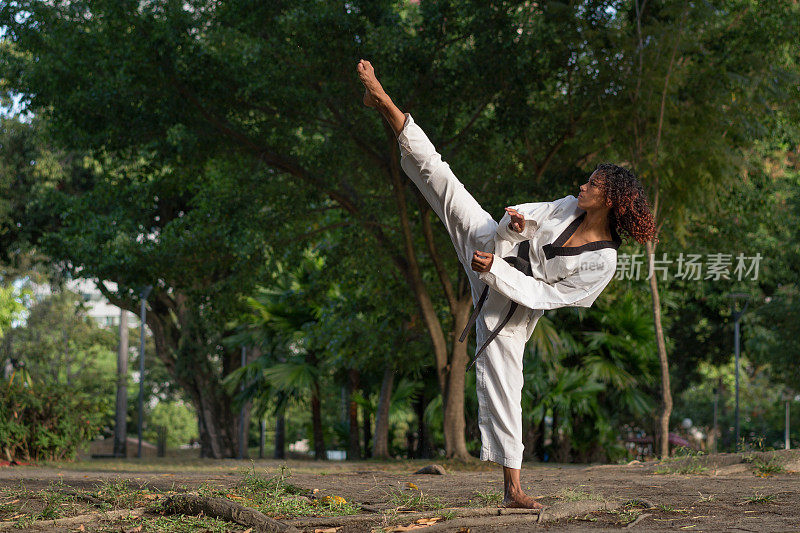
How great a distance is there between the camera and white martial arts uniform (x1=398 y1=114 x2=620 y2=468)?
4602 millimetres

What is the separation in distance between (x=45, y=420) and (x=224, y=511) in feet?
30.9

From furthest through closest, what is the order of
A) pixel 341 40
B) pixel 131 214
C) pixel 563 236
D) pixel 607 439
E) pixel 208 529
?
pixel 607 439 → pixel 131 214 → pixel 341 40 → pixel 563 236 → pixel 208 529

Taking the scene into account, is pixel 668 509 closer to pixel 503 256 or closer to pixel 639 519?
pixel 639 519

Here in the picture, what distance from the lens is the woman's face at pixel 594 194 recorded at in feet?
15.2

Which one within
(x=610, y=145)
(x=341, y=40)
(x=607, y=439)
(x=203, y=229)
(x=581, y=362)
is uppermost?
(x=341, y=40)

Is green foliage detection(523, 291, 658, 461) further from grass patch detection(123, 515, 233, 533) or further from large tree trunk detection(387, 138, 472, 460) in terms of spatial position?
grass patch detection(123, 515, 233, 533)

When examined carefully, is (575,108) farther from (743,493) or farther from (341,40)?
(743,493)

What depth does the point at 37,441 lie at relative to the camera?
474 inches

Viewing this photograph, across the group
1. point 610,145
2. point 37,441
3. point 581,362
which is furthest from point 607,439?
point 37,441

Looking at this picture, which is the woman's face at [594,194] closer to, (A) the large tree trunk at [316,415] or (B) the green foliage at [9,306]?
(B) the green foliage at [9,306]

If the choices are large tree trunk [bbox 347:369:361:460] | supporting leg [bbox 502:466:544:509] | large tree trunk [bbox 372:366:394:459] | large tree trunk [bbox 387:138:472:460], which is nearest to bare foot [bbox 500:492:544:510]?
supporting leg [bbox 502:466:544:509]

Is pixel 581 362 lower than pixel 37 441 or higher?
higher

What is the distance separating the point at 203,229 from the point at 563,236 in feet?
29.8

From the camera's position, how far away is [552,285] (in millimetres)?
4594
